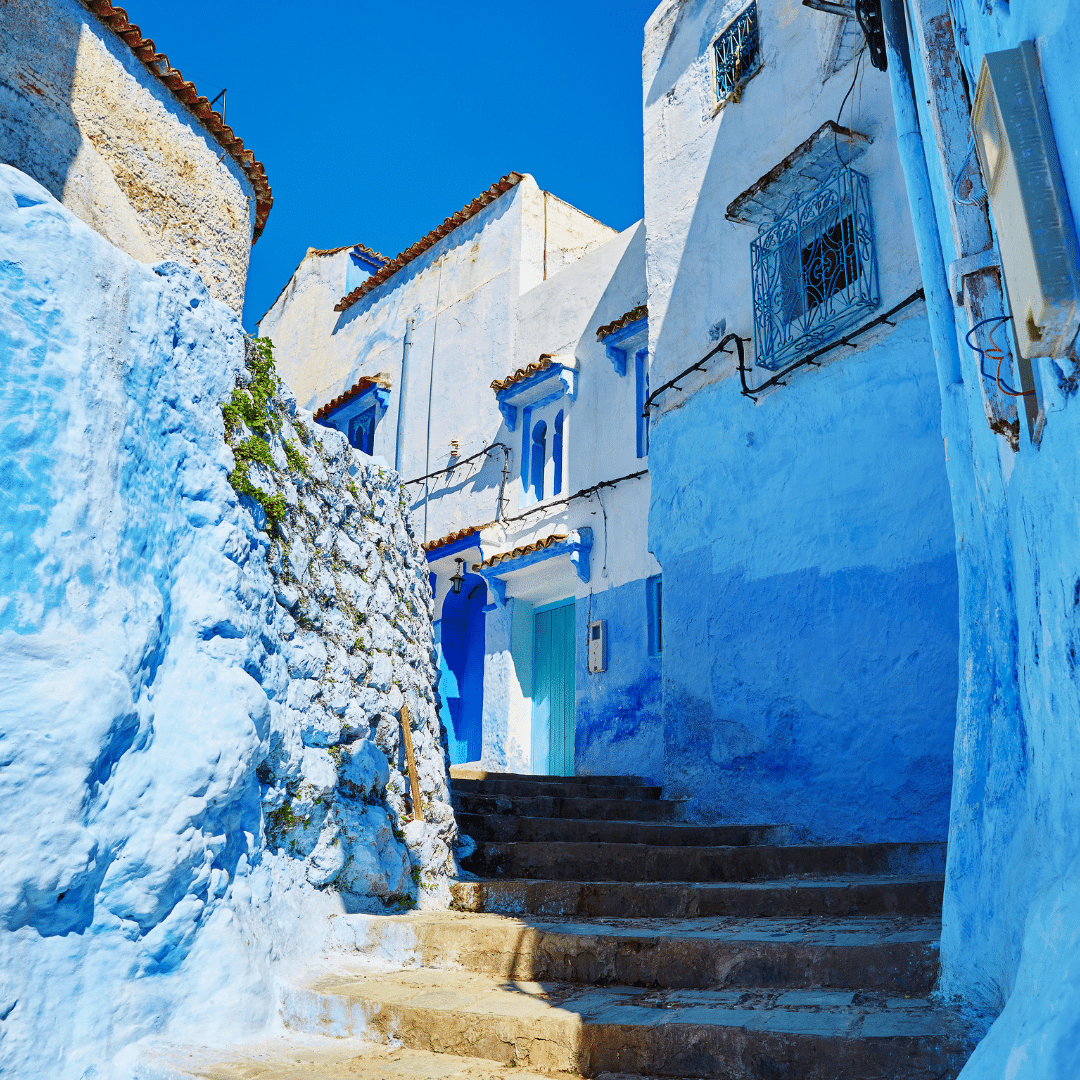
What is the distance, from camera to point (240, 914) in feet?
13.9

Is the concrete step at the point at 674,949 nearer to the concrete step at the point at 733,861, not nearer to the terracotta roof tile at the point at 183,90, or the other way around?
the concrete step at the point at 733,861

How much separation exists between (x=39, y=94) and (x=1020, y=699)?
246 inches

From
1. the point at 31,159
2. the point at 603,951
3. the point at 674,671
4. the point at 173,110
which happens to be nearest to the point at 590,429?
the point at 674,671

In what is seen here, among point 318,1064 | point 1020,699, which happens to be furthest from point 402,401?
point 1020,699

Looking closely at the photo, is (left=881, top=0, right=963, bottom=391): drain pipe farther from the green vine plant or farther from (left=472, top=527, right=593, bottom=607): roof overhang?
(left=472, top=527, right=593, bottom=607): roof overhang

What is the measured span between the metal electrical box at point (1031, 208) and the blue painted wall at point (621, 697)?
7.70 metres

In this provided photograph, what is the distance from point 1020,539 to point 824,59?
6.85 metres

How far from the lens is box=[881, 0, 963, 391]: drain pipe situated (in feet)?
14.2

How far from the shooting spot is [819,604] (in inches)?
294

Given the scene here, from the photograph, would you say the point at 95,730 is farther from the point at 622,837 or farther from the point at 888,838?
the point at 888,838

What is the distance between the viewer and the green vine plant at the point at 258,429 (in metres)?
4.93

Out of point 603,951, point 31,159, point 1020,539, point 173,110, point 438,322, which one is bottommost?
point 603,951

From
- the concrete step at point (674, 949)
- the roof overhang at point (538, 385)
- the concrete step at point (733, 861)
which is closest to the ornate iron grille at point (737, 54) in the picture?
the roof overhang at point (538, 385)

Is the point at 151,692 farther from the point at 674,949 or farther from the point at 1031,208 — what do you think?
the point at 1031,208
